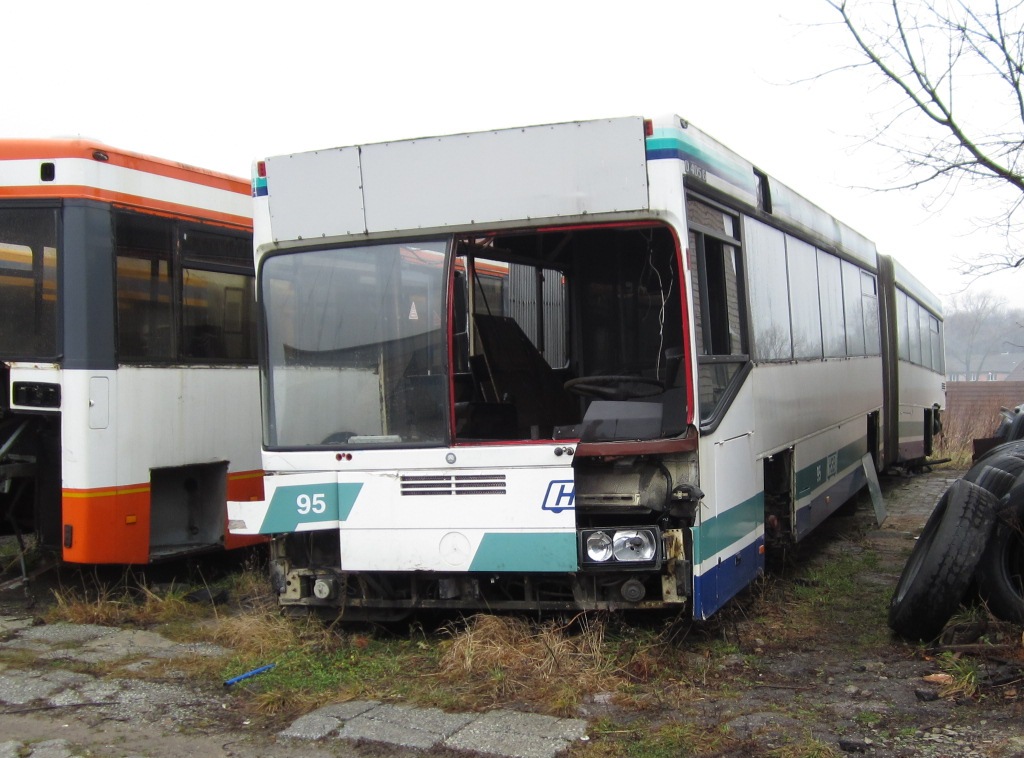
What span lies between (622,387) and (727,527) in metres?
1.04

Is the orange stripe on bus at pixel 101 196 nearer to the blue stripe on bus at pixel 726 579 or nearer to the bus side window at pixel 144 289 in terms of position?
→ the bus side window at pixel 144 289

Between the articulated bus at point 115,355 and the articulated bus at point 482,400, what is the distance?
1749 millimetres

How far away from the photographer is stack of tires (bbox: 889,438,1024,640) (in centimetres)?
584

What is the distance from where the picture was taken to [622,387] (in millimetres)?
6289

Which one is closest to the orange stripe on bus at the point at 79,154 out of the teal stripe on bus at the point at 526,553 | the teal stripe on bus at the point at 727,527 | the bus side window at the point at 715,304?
the teal stripe on bus at the point at 526,553

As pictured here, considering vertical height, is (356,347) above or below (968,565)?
above

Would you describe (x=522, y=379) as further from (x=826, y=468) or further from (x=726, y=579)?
(x=826, y=468)

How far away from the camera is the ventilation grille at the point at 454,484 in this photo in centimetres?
581

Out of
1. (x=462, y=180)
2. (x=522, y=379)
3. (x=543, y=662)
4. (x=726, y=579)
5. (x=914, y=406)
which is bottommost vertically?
(x=543, y=662)

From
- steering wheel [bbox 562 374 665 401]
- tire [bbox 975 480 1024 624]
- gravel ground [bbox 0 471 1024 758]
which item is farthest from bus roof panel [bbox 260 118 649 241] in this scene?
tire [bbox 975 480 1024 624]

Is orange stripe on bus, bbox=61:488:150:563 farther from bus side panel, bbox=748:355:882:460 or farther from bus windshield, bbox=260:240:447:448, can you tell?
bus side panel, bbox=748:355:882:460

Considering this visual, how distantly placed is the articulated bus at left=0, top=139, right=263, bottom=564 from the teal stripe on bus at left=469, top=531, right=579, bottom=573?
3176 millimetres

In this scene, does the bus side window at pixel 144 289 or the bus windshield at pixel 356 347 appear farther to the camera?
the bus side window at pixel 144 289

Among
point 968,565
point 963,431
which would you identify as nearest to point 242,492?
point 968,565
